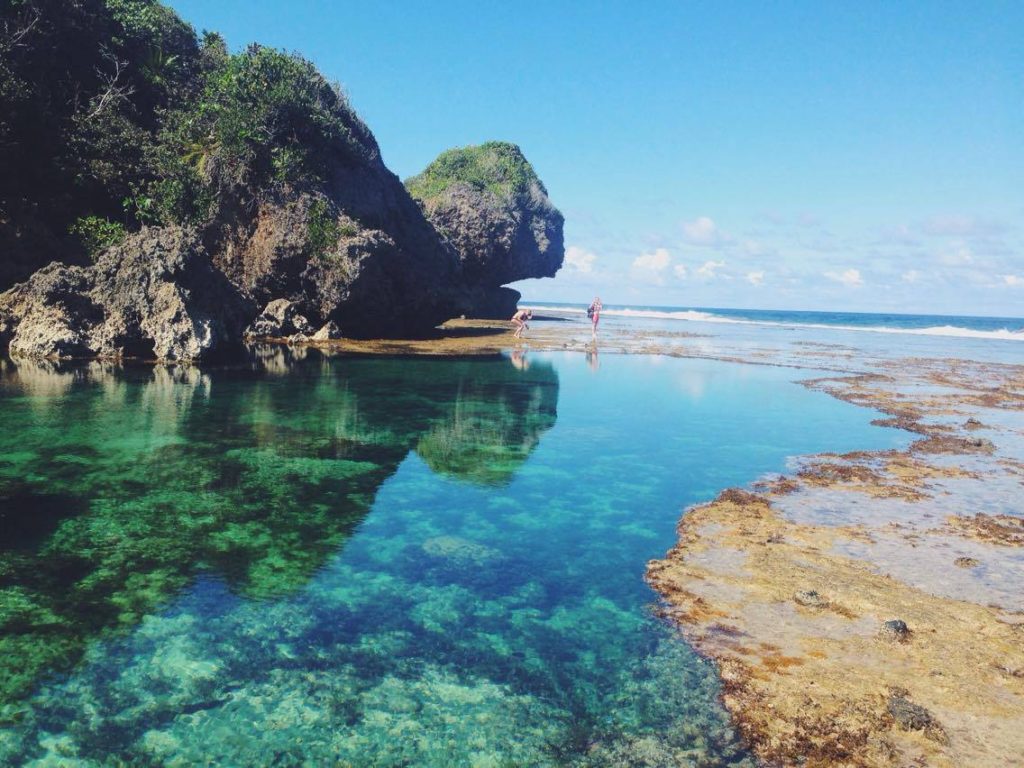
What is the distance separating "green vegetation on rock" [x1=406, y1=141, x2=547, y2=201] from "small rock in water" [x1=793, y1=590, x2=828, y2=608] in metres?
60.4

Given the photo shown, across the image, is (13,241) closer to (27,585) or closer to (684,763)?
(27,585)

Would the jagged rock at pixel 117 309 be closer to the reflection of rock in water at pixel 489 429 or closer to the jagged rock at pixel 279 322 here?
the jagged rock at pixel 279 322

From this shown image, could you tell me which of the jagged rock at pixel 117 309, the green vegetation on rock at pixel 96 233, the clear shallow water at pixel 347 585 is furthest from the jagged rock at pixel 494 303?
the clear shallow water at pixel 347 585

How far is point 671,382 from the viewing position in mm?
24078

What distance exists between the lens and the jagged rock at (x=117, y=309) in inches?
947

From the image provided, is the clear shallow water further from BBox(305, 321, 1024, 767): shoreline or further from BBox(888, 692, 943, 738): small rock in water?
BBox(888, 692, 943, 738): small rock in water

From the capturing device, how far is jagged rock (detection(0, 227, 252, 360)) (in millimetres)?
24062

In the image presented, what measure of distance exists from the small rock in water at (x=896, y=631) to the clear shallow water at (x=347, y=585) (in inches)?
77.5

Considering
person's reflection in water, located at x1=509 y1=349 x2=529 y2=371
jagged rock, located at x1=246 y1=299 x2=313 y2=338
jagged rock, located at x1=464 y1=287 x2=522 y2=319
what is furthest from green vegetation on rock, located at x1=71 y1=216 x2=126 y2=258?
jagged rock, located at x1=464 y1=287 x2=522 y2=319

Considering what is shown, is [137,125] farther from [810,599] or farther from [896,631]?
[896,631]

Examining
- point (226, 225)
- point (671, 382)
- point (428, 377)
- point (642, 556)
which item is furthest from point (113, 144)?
point (642, 556)

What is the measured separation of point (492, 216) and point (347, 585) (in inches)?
2270

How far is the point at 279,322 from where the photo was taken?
113 ft

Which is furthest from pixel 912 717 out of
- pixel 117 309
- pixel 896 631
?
pixel 117 309
